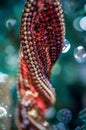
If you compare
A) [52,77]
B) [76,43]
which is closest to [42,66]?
[52,77]

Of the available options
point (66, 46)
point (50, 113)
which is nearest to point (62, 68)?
point (66, 46)

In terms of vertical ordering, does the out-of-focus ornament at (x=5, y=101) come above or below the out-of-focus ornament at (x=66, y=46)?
below

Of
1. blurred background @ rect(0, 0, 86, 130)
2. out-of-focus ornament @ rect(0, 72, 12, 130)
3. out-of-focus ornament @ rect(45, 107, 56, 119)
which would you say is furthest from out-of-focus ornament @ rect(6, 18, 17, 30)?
out-of-focus ornament @ rect(45, 107, 56, 119)

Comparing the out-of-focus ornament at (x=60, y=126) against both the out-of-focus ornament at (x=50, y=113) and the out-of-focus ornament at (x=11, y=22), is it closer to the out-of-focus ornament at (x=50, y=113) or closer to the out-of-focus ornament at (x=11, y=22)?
the out-of-focus ornament at (x=50, y=113)

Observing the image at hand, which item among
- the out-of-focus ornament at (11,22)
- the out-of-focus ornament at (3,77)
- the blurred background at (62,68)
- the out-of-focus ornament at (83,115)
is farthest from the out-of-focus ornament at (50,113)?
the out-of-focus ornament at (11,22)

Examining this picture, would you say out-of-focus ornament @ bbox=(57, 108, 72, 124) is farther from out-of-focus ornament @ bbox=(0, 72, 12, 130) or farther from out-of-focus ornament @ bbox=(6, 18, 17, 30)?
out-of-focus ornament @ bbox=(6, 18, 17, 30)

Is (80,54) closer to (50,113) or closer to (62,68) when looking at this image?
(62,68)
